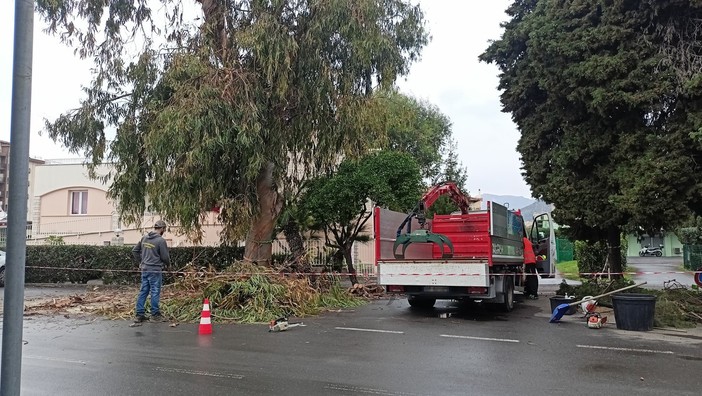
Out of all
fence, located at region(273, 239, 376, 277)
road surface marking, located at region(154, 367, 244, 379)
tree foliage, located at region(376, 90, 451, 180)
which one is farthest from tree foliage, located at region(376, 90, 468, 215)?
road surface marking, located at region(154, 367, 244, 379)

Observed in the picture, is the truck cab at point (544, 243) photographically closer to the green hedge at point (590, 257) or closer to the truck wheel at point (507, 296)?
the truck wheel at point (507, 296)

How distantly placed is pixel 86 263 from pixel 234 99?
11.7m

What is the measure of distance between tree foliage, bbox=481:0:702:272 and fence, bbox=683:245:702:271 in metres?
18.6

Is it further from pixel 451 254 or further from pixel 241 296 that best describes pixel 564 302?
pixel 241 296

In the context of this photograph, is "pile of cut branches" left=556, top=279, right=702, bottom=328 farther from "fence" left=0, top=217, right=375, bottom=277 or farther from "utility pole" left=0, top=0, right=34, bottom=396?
"utility pole" left=0, top=0, right=34, bottom=396

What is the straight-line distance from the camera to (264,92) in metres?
13.3

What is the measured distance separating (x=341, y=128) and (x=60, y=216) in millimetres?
25073

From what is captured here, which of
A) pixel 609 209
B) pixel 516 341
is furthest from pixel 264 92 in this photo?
pixel 609 209

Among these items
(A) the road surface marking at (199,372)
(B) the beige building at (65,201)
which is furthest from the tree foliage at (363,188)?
(B) the beige building at (65,201)

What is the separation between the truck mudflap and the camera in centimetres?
1102

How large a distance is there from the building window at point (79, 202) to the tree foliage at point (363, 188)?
22397 millimetres

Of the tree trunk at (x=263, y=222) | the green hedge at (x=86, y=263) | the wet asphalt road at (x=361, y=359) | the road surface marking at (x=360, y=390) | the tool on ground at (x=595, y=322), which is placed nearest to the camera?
the road surface marking at (x=360, y=390)

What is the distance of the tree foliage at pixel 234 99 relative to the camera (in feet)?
40.3

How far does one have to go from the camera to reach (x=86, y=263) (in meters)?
20.3
